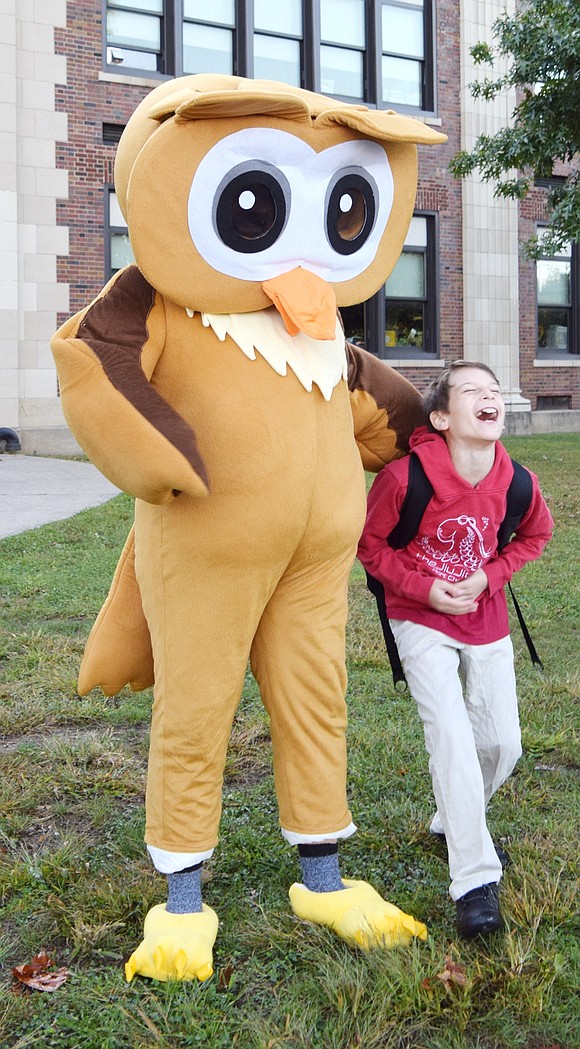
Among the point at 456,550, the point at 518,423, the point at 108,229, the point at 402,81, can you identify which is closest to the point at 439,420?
the point at 456,550

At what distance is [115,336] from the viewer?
230cm

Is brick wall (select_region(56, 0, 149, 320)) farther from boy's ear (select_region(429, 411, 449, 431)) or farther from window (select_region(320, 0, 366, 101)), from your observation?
boy's ear (select_region(429, 411, 449, 431))

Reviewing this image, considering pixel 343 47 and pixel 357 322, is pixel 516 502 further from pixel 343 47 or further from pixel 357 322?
pixel 343 47

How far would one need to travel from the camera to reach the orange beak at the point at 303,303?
2.29 metres

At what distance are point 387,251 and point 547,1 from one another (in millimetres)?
8856

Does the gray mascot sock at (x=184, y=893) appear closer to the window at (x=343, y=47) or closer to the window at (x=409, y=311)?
the window at (x=409, y=311)

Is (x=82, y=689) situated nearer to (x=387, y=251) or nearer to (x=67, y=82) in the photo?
(x=387, y=251)

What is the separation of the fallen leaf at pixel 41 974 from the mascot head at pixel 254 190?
155 centimetres

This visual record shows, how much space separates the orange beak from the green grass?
1.43m

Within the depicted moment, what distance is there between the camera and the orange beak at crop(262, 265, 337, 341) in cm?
229

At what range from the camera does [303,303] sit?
2.30 metres

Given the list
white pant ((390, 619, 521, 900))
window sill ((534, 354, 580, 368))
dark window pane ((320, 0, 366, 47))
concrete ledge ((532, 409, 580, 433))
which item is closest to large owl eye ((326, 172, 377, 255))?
white pant ((390, 619, 521, 900))

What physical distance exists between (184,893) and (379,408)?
1338 mm

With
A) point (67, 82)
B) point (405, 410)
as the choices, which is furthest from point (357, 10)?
point (405, 410)
